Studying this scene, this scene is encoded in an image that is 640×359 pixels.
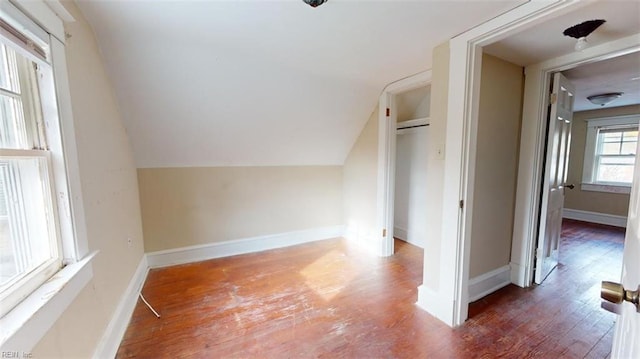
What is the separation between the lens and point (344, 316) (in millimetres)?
1874

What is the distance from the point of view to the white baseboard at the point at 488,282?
6.86ft

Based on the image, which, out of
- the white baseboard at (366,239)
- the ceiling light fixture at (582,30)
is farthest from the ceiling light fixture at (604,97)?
the white baseboard at (366,239)

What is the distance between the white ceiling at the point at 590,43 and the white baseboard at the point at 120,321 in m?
3.16

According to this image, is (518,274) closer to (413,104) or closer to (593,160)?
(413,104)

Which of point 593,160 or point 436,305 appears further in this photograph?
point 593,160

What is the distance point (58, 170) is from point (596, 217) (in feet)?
23.4

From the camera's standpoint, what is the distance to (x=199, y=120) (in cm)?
238

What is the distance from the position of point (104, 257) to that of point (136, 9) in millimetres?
1471

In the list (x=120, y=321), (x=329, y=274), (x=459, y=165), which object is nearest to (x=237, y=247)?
(x=329, y=274)

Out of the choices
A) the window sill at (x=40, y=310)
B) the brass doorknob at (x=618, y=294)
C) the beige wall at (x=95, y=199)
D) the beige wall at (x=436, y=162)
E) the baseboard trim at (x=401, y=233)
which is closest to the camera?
the brass doorknob at (x=618, y=294)

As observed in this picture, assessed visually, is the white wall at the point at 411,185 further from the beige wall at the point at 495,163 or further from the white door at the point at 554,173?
the white door at the point at 554,173

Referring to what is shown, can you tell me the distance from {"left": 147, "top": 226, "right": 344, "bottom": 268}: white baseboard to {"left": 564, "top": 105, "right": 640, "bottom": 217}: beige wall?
472 cm

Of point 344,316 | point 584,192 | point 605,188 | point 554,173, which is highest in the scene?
point 554,173

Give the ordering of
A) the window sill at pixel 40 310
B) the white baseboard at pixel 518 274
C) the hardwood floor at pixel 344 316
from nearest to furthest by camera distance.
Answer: the window sill at pixel 40 310 → the hardwood floor at pixel 344 316 → the white baseboard at pixel 518 274
